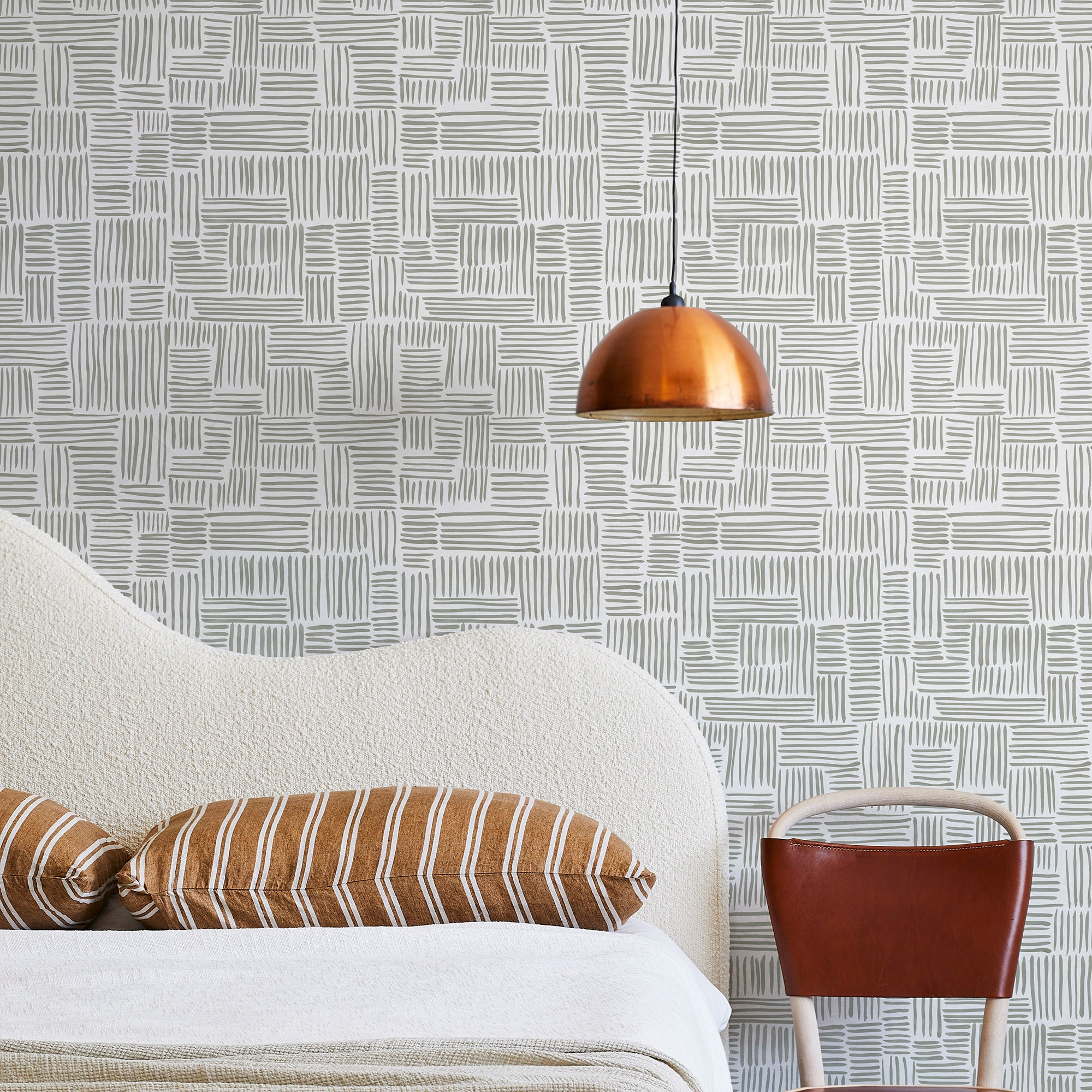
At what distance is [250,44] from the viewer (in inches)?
93.0

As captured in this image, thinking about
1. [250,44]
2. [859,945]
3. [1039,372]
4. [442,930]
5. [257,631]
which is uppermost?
[250,44]

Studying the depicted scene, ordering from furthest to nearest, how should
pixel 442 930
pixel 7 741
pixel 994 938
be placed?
pixel 7 741
pixel 994 938
pixel 442 930

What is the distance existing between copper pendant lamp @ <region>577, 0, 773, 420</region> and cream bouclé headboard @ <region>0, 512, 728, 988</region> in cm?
61

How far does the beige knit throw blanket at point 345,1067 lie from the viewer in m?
1.20

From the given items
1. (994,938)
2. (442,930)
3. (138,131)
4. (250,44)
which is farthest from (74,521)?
(994,938)

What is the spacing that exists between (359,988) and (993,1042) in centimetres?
114

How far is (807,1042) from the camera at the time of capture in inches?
80.8

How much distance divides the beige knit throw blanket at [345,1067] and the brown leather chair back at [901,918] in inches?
30.8

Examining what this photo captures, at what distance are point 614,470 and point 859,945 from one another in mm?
960

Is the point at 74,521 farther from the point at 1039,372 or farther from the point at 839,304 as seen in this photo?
the point at 1039,372

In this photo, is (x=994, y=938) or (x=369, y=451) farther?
(x=369, y=451)

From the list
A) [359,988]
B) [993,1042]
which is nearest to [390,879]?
[359,988]

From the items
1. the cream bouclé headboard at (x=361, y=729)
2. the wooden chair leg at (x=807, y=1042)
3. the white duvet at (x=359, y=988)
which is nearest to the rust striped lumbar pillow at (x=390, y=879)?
the white duvet at (x=359, y=988)

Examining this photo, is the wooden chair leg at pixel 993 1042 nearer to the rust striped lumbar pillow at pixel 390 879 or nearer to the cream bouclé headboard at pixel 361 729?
the cream bouclé headboard at pixel 361 729
